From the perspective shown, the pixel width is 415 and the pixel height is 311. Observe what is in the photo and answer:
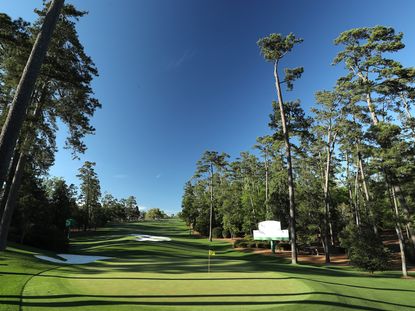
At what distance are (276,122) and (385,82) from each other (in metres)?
8.11

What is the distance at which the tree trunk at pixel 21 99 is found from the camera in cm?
677

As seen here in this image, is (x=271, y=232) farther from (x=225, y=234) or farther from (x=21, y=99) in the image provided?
(x=225, y=234)

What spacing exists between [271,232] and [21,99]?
1807 cm

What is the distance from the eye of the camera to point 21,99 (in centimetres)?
741

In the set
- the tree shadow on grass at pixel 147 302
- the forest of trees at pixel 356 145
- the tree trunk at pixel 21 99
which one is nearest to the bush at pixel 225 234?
the forest of trees at pixel 356 145

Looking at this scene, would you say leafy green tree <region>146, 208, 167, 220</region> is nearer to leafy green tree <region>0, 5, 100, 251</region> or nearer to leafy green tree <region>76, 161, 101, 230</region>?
leafy green tree <region>76, 161, 101, 230</region>

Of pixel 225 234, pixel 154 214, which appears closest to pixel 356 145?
pixel 225 234

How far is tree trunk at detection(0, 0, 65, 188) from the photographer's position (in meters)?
6.77

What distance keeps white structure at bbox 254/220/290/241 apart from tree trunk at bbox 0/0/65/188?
57.8 feet

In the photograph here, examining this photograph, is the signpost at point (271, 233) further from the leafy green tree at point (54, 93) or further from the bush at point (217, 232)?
the bush at point (217, 232)

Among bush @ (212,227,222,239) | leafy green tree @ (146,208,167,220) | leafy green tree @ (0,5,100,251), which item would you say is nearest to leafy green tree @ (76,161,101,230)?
bush @ (212,227,222,239)

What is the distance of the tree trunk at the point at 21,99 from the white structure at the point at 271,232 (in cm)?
1761

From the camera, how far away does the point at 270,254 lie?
30234 mm

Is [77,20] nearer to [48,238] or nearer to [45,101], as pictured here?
[45,101]
